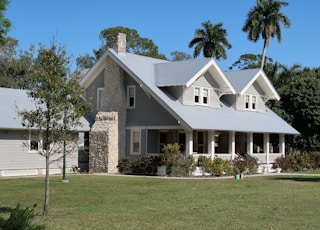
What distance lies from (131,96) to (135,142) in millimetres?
3092

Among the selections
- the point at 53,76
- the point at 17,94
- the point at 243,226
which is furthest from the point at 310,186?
the point at 17,94

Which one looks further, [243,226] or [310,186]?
[310,186]

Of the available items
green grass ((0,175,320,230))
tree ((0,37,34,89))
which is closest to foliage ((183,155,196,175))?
green grass ((0,175,320,230))

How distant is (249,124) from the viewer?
3784cm

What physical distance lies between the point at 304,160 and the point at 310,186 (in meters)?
16.7

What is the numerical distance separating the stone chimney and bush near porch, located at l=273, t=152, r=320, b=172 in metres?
13.8

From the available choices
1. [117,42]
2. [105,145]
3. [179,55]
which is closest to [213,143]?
[105,145]

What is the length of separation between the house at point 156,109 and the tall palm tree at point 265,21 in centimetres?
2475

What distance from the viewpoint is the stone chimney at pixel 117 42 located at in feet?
122

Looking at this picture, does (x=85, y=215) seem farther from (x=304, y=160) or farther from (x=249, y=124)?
(x=304, y=160)

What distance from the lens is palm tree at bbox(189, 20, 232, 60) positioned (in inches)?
2643

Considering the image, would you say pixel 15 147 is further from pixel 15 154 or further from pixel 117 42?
pixel 117 42

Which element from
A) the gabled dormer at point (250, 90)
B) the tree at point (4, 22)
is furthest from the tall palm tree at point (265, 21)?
the tree at point (4, 22)

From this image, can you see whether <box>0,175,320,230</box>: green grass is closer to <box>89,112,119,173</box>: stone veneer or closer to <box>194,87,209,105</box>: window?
<box>89,112,119,173</box>: stone veneer
